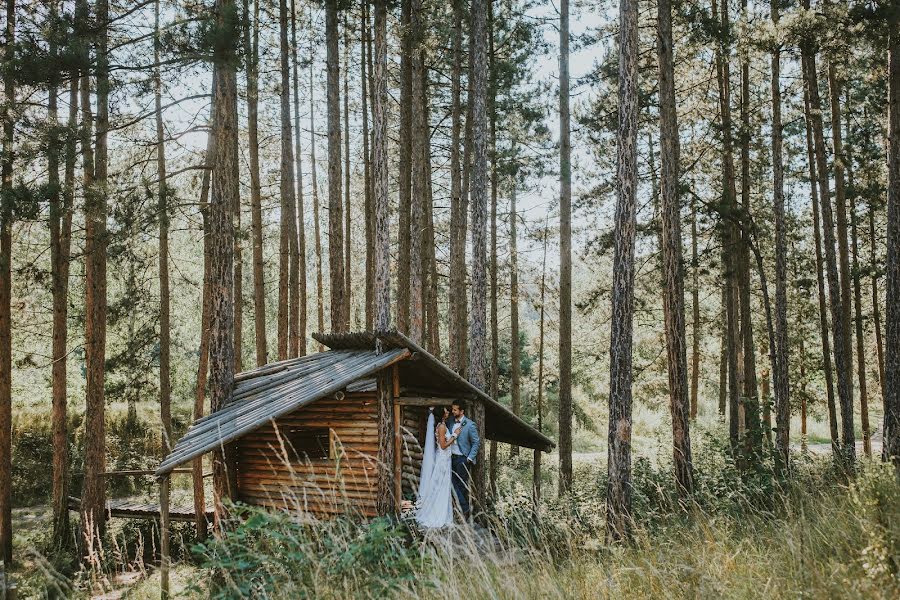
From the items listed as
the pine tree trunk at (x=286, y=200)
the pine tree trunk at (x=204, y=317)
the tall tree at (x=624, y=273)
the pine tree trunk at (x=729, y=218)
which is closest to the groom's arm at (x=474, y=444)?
the tall tree at (x=624, y=273)

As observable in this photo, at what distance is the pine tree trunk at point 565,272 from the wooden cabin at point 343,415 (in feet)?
6.34

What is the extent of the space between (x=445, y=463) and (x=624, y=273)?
4.41 meters

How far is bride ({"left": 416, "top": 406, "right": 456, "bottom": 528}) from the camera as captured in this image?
34.9 ft

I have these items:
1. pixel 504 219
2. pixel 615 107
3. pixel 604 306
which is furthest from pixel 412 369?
pixel 604 306

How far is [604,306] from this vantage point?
97.1 ft

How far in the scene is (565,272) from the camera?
14781 millimetres

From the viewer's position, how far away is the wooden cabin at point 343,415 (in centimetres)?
964

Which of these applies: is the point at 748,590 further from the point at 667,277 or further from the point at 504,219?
the point at 504,219

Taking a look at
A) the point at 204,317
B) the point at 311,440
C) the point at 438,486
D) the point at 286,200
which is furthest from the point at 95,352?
the point at 438,486

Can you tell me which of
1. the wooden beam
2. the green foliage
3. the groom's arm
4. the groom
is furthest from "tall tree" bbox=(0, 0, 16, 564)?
the green foliage

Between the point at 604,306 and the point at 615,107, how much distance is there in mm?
15269

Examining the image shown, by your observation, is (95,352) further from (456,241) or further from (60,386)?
(456,241)

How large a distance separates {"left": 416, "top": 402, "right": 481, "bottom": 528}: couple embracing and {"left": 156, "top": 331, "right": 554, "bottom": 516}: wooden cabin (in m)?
0.31

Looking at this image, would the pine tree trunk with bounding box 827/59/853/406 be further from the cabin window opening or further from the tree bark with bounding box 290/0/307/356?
the tree bark with bounding box 290/0/307/356
